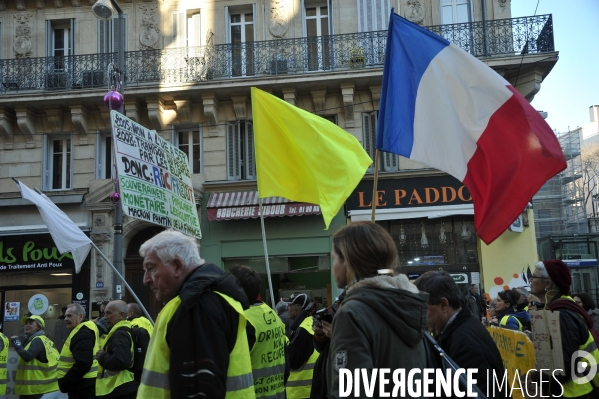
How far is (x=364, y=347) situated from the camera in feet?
8.25

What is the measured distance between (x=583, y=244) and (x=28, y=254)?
17.4 metres

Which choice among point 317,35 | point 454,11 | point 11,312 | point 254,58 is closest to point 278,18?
point 317,35

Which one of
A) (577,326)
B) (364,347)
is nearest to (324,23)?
(577,326)

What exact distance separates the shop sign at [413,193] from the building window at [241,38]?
462 cm

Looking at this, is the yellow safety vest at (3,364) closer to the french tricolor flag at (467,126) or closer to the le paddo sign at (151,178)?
the le paddo sign at (151,178)

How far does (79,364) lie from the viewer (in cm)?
670

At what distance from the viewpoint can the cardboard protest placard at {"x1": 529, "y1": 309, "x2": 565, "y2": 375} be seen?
13.4 feet

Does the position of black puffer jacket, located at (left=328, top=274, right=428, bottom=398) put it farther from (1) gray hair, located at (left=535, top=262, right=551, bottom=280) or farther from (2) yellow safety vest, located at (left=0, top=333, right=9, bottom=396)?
(2) yellow safety vest, located at (left=0, top=333, right=9, bottom=396)

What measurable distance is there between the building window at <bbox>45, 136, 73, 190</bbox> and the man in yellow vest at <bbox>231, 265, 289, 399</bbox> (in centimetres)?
1525

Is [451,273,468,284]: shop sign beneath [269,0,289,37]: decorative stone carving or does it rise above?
beneath

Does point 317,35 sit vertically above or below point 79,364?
above

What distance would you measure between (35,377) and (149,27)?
12913 mm

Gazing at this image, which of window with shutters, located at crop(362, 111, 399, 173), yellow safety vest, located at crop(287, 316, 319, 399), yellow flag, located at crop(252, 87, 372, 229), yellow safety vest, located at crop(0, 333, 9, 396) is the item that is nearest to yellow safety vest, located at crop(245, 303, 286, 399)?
yellow safety vest, located at crop(287, 316, 319, 399)

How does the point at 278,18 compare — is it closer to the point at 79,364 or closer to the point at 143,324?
the point at 143,324
